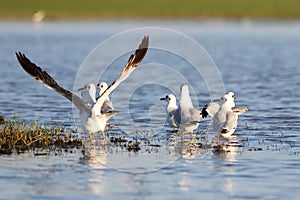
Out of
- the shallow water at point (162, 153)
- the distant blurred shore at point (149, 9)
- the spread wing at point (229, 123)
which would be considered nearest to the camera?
the shallow water at point (162, 153)

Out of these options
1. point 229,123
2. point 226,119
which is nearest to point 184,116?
point 226,119

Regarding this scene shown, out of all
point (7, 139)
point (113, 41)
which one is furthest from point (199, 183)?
point (113, 41)

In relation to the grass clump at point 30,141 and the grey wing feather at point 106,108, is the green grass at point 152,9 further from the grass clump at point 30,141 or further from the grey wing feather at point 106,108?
the grass clump at point 30,141

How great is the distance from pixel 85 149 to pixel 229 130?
256 cm

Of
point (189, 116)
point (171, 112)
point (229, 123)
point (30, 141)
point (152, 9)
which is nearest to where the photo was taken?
point (30, 141)

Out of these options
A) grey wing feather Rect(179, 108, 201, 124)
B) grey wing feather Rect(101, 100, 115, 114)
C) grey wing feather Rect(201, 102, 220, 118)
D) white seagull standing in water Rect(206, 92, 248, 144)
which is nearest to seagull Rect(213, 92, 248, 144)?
white seagull standing in water Rect(206, 92, 248, 144)

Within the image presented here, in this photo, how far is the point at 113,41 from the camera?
5456 cm

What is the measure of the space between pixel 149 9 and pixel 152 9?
356 millimetres

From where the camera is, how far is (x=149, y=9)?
3467 inches

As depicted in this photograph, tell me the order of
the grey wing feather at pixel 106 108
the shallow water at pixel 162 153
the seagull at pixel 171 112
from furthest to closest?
the seagull at pixel 171 112
the grey wing feather at pixel 106 108
the shallow water at pixel 162 153

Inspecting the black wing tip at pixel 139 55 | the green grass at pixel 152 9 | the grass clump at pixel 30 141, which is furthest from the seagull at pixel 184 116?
the green grass at pixel 152 9

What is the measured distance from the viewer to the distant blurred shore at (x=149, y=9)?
279 feet

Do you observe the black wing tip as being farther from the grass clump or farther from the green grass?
the green grass

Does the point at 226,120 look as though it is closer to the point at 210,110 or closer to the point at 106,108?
the point at 210,110
